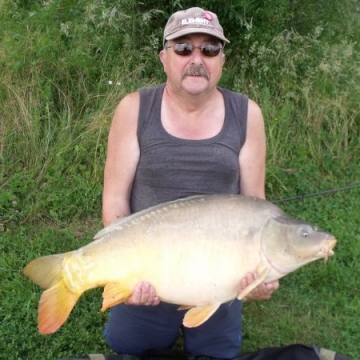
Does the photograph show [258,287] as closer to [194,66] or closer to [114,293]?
[114,293]

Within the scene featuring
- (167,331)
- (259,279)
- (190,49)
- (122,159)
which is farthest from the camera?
(167,331)

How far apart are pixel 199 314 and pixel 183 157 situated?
1.92 feet

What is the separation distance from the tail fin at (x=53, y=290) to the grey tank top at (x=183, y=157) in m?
0.46

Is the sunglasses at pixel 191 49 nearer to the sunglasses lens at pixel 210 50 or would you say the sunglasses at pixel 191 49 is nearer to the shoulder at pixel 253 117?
the sunglasses lens at pixel 210 50

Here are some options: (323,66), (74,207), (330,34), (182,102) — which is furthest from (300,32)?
(182,102)

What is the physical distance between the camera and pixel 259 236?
1.82 metres

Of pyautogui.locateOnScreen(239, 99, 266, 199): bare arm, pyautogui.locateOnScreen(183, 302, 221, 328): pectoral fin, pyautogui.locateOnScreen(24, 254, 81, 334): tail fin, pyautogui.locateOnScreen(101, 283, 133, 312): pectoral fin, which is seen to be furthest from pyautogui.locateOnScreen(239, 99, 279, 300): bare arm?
pyautogui.locateOnScreen(24, 254, 81, 334): tail fin

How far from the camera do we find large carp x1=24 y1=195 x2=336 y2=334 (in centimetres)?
181

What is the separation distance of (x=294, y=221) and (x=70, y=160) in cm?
227

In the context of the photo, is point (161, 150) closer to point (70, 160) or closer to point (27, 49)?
point (70, 160)

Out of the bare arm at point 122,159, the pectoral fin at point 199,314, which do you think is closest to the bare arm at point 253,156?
the bare arm at point 122,159

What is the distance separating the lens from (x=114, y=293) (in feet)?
6.04

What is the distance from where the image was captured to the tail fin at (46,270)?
6.13 ft

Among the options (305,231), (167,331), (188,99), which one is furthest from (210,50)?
(167,331)
